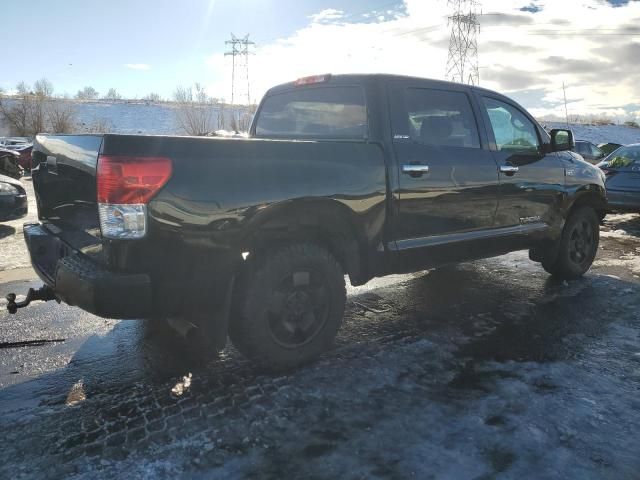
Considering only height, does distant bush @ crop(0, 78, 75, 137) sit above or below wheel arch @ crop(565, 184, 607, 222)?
above

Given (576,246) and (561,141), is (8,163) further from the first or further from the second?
(576,246)

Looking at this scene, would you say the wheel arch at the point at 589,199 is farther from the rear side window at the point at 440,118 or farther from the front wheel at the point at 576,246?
the rear side window at the point at 440,118

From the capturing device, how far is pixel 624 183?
29.8ft

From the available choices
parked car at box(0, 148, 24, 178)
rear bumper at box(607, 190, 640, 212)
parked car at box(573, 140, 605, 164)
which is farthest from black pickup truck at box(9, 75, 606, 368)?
parked car at box(573, 140, 605, 164)

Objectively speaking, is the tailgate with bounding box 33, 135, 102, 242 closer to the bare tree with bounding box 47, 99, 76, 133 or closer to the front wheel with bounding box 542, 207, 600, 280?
the front wheel with bounding box 542, 207, 600, 280

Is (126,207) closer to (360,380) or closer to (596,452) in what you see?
(360,380)

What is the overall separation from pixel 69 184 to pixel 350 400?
210 cm

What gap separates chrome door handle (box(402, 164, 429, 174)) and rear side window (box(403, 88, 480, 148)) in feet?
0.79

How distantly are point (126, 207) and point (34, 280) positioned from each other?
3.62 m

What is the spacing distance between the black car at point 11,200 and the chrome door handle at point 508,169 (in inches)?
284

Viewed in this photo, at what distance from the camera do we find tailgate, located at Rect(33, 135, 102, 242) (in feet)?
8.86

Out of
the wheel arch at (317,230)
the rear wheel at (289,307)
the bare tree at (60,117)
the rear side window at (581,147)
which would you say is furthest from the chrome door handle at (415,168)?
the bare tree at (60,117)

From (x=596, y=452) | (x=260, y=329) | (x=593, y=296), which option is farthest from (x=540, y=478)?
(x=593, y=296)

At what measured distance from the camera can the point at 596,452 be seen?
238 cm
